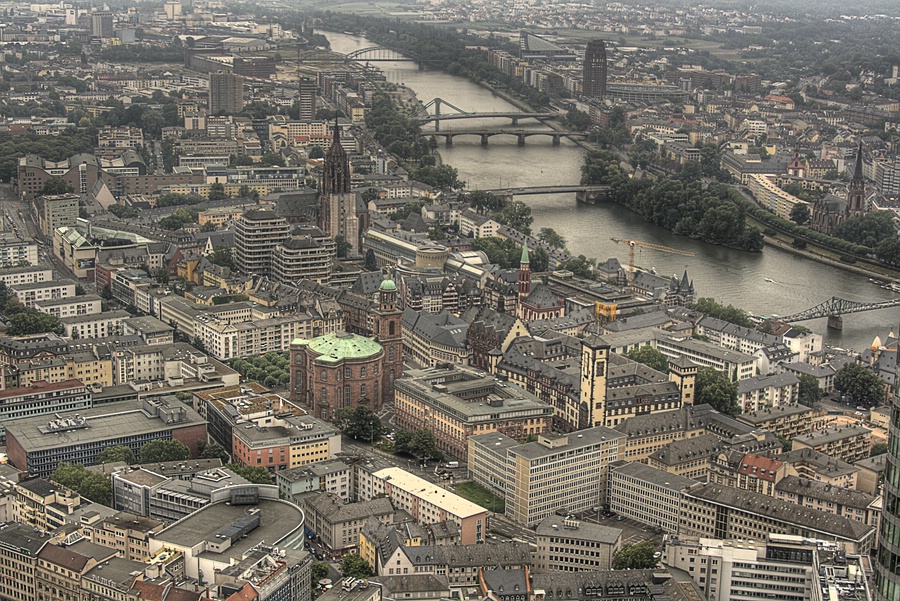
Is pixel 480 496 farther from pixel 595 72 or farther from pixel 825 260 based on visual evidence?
pixel 595 72

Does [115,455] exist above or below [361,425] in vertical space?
above

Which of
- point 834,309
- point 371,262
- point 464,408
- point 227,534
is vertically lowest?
point 834,309

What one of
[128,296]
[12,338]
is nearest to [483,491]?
[12,338]

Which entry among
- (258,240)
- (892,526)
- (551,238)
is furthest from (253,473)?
(551,238)

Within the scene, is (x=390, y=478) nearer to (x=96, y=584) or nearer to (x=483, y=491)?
(x=483, y=491)

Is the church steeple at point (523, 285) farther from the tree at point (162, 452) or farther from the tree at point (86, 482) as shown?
the tree at point (86, 482)

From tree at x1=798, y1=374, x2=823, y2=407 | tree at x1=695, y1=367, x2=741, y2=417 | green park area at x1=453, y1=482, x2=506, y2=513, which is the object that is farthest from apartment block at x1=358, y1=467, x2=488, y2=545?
tree at x1=798, y1=374, x2=823, y2=407

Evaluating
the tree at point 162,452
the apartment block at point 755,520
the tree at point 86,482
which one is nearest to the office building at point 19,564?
the tree at point 86,482

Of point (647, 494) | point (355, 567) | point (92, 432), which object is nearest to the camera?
point (355, 567)

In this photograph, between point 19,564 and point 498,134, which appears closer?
point 19,564
